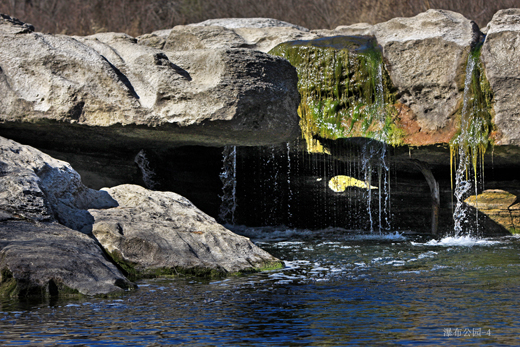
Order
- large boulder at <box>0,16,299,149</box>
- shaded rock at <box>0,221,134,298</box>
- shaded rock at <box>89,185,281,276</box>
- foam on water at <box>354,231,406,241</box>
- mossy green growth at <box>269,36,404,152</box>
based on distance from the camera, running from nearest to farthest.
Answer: shaded rock at <box>0,221,134,298</box>
shaded rock at <box>89,185,281,276</box>
large boulder at <box>0,16,299,149</box>
mossy green growth at <box>269,36,404,152</box>
foam on water at <box>354,231,406,241</box>

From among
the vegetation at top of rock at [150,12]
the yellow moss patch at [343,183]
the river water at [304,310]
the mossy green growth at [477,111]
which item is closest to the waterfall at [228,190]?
the yellow moss patch at [343,183]

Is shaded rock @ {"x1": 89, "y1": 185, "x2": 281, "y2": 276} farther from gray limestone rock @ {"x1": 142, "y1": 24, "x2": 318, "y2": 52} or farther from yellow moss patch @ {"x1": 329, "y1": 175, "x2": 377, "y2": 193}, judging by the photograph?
yellow moss patch @ {"x1": 329, "y1": 175, "x2": 377, "y2": 193}

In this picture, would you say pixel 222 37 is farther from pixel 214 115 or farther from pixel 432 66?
pixel 432 66

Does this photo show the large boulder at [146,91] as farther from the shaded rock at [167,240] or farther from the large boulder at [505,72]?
the large boulder at [505,72]

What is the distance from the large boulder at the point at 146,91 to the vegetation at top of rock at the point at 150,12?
11.3 m

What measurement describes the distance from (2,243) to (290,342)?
2.77m

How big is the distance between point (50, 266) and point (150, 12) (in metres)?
16.7

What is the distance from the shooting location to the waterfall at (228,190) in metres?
11.3

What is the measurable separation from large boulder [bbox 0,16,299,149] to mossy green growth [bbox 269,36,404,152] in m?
1.29

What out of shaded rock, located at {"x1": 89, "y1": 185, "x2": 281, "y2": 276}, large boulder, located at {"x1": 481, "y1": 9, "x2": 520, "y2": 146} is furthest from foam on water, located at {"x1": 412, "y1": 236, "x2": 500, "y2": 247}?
shaded rock, located at {"x1": 89, "y1": 185, "x2": 281, "y2": 276}

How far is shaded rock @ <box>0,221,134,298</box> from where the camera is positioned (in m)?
4.25

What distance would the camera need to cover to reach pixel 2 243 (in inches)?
183

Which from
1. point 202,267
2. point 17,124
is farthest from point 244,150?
point 202,267

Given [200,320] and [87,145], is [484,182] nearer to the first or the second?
[87,145]
